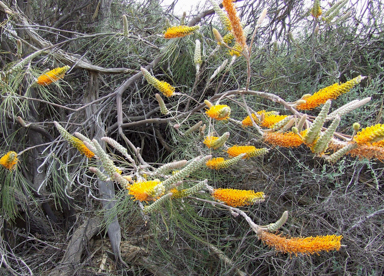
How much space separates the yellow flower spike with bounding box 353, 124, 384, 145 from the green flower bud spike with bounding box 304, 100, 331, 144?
93 mm

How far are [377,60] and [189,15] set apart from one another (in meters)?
1.22

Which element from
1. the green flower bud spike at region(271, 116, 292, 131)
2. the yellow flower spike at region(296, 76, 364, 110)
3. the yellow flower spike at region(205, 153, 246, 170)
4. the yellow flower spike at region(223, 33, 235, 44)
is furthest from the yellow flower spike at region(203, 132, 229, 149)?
the yellow flower spike at region(223, 33, 235, 44)

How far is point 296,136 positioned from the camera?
88cm

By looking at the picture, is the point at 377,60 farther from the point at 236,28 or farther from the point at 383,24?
the point at 236,28

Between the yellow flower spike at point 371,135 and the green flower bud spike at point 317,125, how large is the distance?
0.31ft

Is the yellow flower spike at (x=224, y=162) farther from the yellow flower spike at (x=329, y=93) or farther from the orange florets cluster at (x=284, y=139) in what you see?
the yellow flower spike at (x=329, y=93)

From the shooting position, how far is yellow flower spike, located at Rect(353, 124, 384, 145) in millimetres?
727

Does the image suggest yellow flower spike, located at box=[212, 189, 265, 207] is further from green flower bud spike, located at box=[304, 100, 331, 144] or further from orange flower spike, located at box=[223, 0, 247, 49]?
orange flower spike, located at box=[223, 0, 247, 49]

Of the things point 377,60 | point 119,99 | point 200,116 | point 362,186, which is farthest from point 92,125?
point 377,60

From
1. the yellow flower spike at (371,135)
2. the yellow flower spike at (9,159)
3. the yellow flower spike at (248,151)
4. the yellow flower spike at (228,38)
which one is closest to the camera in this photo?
the yellow flower spike at (371,135)

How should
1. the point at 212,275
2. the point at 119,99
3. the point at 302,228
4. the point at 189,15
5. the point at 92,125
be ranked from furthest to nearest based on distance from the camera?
the point at 189,15, the point at 92,125, the point at 119,99, the point at 212,275, the point at 302,228

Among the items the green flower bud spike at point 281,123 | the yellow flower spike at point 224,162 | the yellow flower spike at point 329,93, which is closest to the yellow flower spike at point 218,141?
the yellow flower spike at point 224,162

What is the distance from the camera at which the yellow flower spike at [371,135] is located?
727 millimetres

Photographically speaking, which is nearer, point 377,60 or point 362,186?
point 362,186
